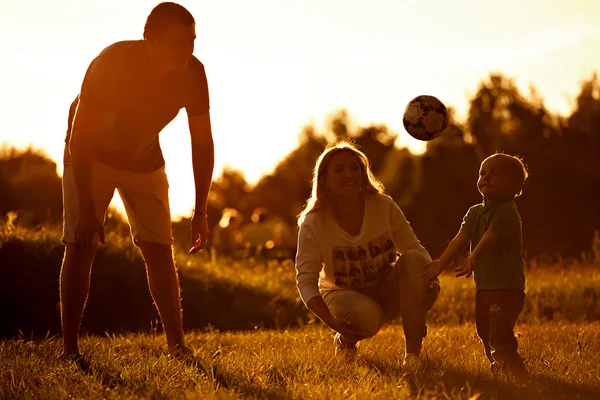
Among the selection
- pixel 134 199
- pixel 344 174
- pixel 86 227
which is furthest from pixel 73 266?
pixel 344 174

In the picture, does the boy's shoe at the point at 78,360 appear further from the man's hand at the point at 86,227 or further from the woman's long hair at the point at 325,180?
the woman's long hair at the point at 325,180

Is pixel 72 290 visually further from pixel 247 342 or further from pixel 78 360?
pixel 247 342

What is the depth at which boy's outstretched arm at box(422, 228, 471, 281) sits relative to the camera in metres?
5.92

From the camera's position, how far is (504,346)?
227 inches

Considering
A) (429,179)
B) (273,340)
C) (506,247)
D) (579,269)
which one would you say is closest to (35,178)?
(429,179)

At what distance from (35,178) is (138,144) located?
1106 inches

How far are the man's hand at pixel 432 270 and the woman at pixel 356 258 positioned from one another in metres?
0.05

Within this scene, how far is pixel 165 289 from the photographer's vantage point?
6.52 metres

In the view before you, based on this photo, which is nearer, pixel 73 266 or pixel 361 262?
pixel 73 266

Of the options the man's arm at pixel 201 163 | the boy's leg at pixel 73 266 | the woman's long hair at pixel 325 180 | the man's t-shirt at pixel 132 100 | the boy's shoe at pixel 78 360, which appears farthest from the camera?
the man's arm at pixel 201 163

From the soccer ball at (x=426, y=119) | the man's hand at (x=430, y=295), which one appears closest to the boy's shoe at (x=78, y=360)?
the man's hand at (x=430, y=295)

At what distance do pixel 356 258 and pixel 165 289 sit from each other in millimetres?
1412

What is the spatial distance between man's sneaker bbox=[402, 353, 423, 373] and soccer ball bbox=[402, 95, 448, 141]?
2000mm

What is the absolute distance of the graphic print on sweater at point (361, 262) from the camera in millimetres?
6402
